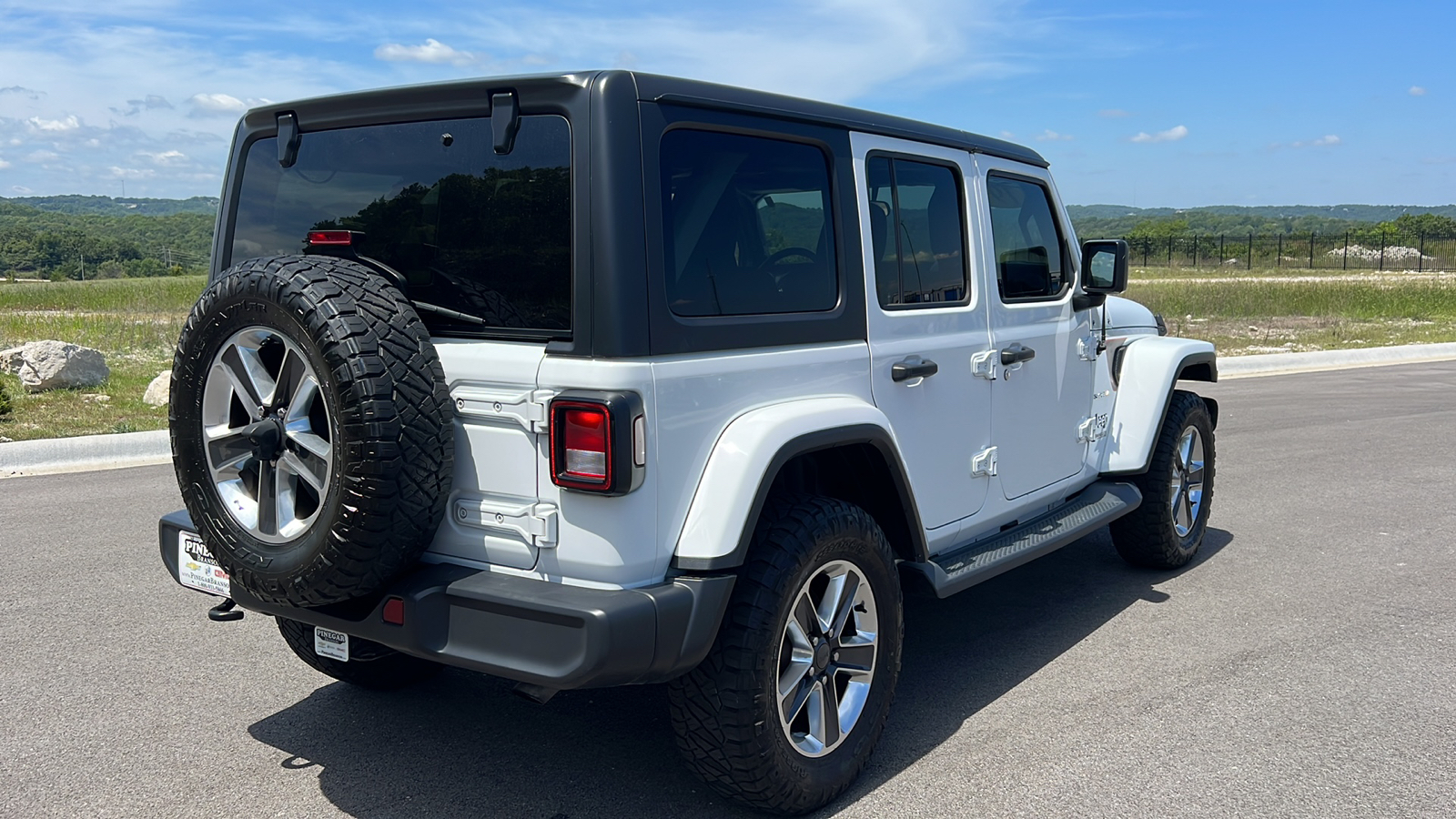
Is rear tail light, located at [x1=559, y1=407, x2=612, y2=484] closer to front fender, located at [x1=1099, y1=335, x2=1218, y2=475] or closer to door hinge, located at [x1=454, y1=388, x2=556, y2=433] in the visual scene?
door hinge, located at [x1=454, y1=388, x2=556, y2=433]

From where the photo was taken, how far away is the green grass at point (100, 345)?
9930 mm

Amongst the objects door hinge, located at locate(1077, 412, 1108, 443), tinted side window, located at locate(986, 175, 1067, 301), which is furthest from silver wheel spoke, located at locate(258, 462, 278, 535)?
door hinge, located at locate(1077, 412, 1108, 443)

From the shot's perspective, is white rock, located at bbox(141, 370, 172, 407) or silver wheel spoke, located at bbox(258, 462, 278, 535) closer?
silver wheel spoke, located at bbox(258, 462, 278, 535)

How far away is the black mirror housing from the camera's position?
197 inches

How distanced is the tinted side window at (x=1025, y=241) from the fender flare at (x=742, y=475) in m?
1.60

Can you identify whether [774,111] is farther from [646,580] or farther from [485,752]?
[485,752]

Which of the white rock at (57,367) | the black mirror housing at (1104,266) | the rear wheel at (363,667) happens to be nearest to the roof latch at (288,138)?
the rear wheel at (363,667)

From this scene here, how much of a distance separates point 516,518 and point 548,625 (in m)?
0.33

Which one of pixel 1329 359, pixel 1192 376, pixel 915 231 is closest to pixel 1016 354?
pixel 915 231

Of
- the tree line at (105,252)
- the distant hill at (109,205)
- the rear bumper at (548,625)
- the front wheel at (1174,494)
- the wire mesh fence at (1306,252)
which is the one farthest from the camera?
the distant hill at (109,205)

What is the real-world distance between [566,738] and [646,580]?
3.80 feet

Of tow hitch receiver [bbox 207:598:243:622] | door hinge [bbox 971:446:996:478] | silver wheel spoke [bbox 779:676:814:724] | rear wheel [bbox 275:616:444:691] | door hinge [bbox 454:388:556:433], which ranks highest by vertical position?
door hinge [bbox 454:388:556:433]

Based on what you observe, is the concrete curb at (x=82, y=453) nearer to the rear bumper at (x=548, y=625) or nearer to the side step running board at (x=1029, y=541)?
the rear bumper at (x=548, y=625)

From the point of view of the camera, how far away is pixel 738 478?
117 inches
